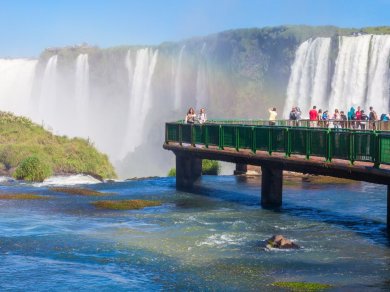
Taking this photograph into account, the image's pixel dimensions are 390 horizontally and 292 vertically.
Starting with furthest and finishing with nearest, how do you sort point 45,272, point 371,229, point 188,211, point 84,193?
1. point 84,193
2. point 188,211
3. point 371,229
4. point 45,272

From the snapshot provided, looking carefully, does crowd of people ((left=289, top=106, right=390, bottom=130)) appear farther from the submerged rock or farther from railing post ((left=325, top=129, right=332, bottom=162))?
the submerged rock

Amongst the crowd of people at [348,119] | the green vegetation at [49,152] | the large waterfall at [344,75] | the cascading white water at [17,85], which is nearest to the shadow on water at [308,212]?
the crowd of people at [348,119]

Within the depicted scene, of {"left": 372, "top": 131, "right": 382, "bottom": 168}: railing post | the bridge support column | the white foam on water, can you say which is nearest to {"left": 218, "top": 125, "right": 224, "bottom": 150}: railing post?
the bridge support column

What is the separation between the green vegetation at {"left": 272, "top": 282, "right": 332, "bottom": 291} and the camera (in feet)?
59.7

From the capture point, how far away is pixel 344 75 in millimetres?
68062

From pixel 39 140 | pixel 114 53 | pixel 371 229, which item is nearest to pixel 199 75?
pixel 114 53

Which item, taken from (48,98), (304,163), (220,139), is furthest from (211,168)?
(48,98)

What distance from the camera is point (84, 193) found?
121 feet

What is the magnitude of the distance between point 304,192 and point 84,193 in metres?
10.3

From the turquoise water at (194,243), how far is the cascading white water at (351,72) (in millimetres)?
31367

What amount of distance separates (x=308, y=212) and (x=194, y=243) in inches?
321

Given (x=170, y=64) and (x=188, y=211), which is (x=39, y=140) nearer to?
(x=188, y=211)

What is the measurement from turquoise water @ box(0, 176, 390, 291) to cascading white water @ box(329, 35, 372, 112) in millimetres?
31367

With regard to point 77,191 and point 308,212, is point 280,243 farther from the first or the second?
point 77,191
